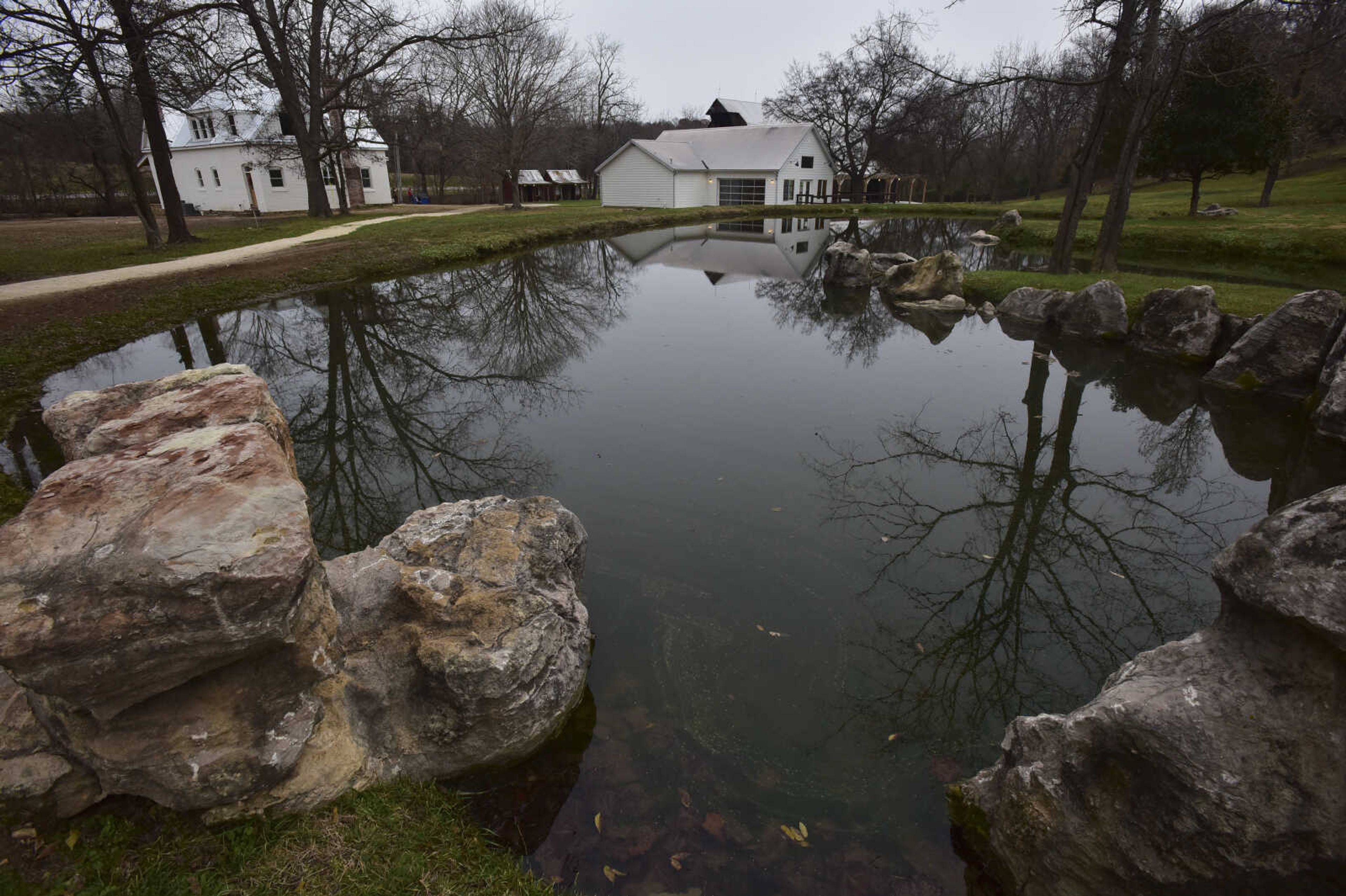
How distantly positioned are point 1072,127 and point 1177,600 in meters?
56.8

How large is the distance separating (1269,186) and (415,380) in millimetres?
35074

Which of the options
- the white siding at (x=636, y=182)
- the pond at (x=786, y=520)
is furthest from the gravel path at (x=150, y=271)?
the white siding at (x=636, y=182)

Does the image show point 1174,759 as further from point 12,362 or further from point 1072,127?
Result: point 1072,127

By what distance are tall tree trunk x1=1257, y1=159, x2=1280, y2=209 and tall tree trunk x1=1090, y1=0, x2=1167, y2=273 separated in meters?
16.4

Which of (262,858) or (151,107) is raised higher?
(151,107)

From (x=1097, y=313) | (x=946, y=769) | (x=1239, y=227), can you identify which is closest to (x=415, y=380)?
(x=946, y=769)

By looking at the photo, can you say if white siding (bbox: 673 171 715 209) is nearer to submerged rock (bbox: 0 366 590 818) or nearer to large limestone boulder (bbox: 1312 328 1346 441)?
large limestone boulder (bbox: 1312 328 1346 441)

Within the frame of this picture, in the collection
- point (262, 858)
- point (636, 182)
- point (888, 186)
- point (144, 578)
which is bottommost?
point (262, 858)

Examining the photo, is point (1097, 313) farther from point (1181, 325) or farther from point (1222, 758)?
point (1222, 758)

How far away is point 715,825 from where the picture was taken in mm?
3676

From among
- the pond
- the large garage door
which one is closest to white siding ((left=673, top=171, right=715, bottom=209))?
the large garage door

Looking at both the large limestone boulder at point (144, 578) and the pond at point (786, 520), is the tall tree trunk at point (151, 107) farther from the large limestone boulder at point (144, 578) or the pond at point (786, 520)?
the large limestone boulder at point (144, 578)

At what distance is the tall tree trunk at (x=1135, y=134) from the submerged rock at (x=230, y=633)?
17312 millimetres

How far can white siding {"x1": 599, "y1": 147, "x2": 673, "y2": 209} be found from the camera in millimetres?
44094
